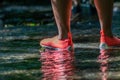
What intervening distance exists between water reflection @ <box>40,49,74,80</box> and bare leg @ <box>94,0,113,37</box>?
42 cm

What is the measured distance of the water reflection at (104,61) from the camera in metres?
3.47

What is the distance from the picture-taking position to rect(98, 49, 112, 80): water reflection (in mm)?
3470

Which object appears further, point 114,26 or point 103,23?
point 114,26

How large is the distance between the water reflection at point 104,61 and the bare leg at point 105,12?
0.75ft

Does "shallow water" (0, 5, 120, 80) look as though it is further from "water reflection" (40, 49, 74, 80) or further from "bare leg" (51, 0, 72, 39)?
"bare leg" (51, 0, 72, 39)

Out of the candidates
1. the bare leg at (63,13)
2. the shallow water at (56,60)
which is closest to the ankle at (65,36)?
the bare leg at (63,13)

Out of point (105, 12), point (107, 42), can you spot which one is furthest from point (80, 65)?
point (105, 12)

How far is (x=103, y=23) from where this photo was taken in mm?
4465

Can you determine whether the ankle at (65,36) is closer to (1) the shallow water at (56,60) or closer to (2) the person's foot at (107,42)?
(1) the shallow water at (56,60)

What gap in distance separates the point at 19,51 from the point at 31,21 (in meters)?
3.81

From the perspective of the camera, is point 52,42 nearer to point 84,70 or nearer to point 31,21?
point 84,70

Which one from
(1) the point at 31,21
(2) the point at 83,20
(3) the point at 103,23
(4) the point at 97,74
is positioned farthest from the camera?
(1) the point at 31,21

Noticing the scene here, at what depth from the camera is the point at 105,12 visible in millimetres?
4434

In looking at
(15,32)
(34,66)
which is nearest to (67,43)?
Answer: (34,66)
